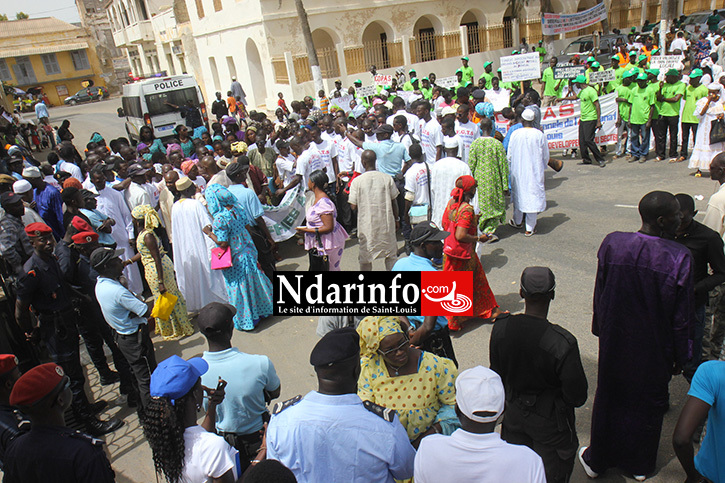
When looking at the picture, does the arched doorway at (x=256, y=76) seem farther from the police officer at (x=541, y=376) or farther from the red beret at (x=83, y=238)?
the police officer at (x=541, y=376)

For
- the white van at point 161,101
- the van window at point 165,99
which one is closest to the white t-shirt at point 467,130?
the white van at point 161,101

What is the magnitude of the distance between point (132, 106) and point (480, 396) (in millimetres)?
17243

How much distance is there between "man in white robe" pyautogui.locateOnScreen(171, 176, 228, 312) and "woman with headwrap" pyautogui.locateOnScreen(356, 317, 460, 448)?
3998 mm

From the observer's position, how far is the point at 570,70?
1184 cm

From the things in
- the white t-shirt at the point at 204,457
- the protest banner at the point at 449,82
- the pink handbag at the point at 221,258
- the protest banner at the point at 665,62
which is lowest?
the pink handbag at the point at 221,258

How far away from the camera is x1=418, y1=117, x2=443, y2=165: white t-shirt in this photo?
332 inches

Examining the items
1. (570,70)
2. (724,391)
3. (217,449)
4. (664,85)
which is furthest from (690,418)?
(570,70)

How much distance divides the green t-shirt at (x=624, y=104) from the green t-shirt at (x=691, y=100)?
115 centimetres

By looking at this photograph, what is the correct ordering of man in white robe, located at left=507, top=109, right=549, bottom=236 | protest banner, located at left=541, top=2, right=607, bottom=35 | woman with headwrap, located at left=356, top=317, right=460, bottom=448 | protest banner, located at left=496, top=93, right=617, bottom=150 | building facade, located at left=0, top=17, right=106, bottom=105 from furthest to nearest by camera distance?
1. building facade, located at left=0, top=17, right=106, bottom=105
2. protest banner, located at left=541, top=2, right=607, bottom=35
3. protest banner, located at left=496, top=93, right=617, bottom=150
4. man in white robe, located at left=507, top=109, right=549, bottom=236
5. woman with headwrap, located at left=356, top=317, right=460, bottom=448

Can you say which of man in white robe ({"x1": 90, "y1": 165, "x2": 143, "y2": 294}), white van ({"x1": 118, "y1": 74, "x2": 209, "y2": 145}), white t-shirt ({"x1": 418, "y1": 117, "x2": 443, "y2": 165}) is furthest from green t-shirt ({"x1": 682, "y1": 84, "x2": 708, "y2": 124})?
white van ({"x1": 118, "y1": 74, "x2": 209, "y2": 145})

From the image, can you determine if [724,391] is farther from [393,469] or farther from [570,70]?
[570,70]

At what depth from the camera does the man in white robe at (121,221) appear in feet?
23.0

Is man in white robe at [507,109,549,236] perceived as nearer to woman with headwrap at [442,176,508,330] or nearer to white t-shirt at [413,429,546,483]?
woman with headwrap at [442,176,508,330]

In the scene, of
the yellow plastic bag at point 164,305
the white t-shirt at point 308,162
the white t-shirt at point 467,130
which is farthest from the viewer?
the white t-shirt at point 467,130
